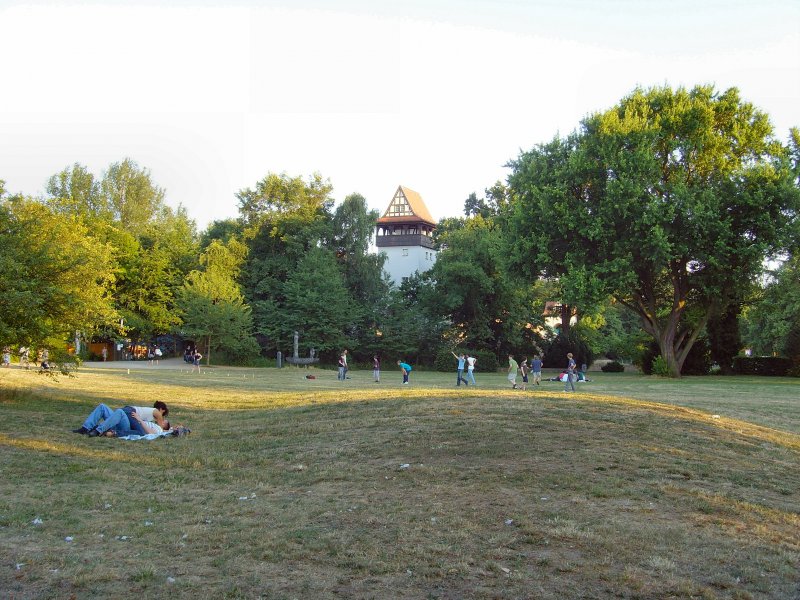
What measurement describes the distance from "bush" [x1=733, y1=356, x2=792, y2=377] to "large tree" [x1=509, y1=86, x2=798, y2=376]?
12.2 metres

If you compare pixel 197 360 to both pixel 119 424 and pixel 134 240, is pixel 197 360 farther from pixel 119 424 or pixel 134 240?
pixel 119 424

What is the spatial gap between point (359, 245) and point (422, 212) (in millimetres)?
30075

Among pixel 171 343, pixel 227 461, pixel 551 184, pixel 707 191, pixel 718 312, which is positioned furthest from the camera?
pixel 171 343

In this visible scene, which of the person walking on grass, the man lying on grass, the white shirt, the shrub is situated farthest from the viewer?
the person walking on grass

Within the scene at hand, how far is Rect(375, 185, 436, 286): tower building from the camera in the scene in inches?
3563

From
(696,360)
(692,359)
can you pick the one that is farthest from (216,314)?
(696,360)

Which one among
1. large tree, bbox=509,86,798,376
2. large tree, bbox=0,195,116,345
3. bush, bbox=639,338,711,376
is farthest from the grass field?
bush, bbox=639,338,711,376

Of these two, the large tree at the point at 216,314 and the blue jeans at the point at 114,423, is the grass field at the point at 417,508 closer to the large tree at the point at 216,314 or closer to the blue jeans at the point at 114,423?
the blue jeans at the point at 114,423

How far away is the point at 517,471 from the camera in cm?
1009

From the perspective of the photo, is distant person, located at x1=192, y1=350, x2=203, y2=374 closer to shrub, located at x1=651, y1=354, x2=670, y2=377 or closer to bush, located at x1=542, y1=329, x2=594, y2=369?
shrub, located at x1=651, y1=354, x2=670, y2=377

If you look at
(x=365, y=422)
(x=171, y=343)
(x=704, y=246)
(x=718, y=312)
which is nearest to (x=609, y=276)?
(x=704, y=246)

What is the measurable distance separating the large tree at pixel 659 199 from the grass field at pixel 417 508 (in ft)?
76.8

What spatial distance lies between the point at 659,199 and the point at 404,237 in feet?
178

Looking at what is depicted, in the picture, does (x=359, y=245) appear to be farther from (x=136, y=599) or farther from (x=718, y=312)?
(x=136, y=599)
